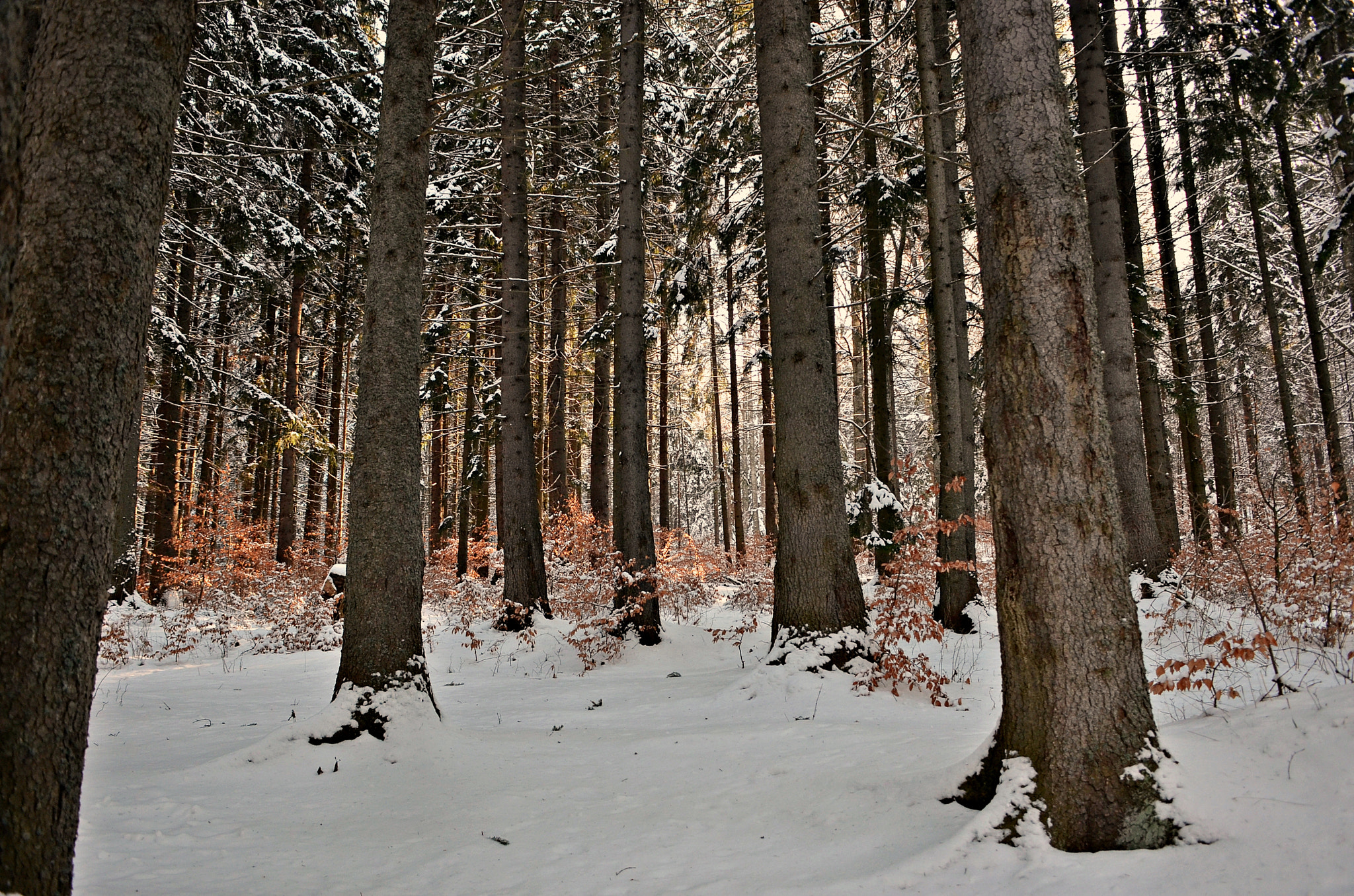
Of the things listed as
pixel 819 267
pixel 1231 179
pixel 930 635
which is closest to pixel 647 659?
pixel 930 635

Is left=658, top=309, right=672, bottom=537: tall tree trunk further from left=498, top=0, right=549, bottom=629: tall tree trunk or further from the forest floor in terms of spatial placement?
the forest floor

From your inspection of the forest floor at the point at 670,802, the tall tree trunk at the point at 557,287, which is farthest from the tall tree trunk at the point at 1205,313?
the forest floor at the point at 670,802

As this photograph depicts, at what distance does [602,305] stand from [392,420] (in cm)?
954

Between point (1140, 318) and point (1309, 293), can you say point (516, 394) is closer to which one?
point (1140, 318)

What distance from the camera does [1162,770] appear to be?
253cm

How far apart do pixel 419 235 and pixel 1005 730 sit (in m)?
5.04

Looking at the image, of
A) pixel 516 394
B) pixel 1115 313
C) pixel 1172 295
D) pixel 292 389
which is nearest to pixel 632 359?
pixel 516 394

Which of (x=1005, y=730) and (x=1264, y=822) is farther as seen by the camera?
(x=1005, y=730)

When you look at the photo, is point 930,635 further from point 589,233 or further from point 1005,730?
point 589,233

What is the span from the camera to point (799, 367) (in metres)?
6.09

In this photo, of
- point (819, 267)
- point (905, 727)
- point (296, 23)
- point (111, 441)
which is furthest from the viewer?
point (296, 23)

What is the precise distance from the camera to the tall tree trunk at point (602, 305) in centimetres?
1123

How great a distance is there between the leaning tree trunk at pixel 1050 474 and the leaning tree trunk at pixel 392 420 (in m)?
3.80

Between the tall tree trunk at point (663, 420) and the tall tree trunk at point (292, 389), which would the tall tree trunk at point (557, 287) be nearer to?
the tall tree trunk at point (663, 420)
